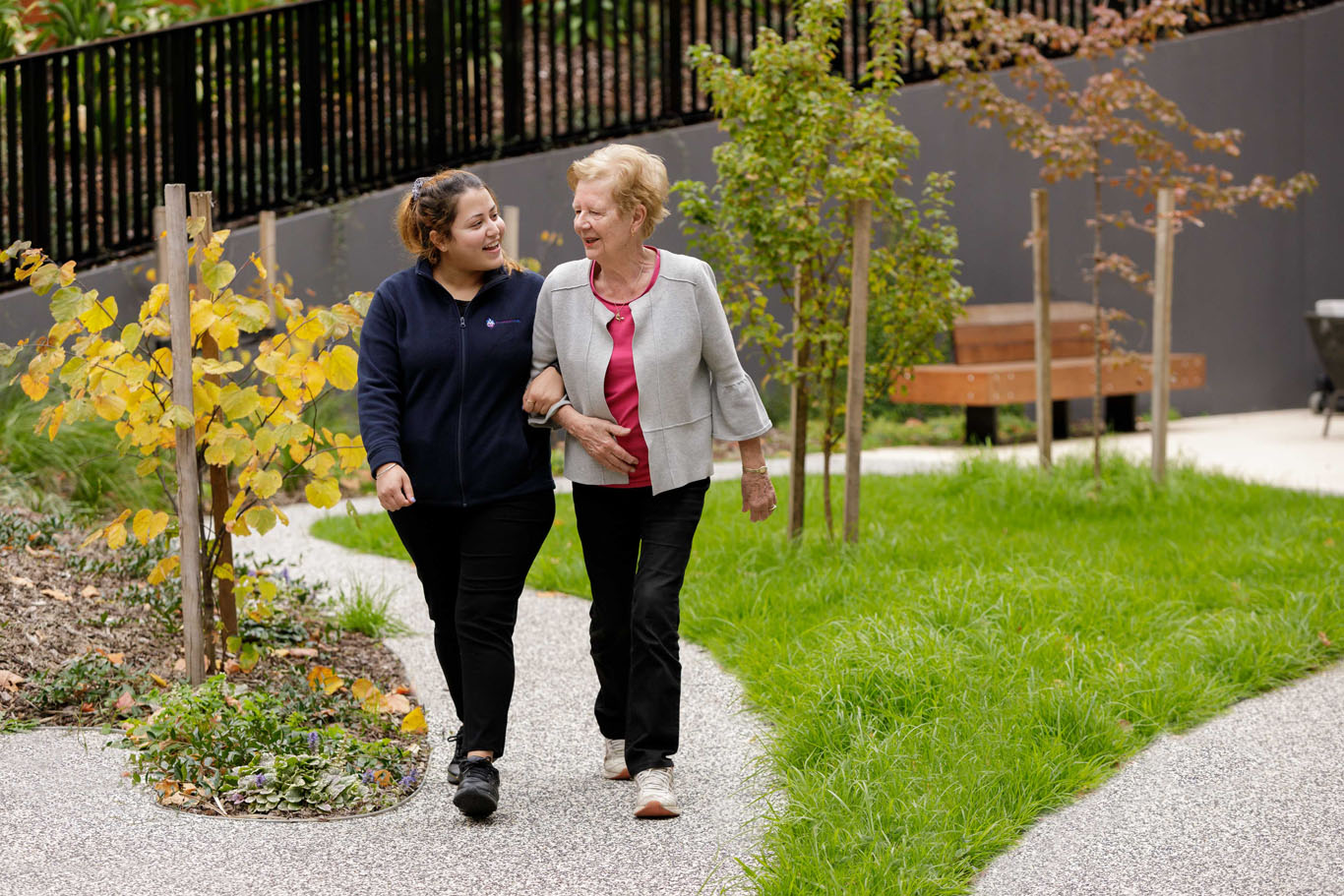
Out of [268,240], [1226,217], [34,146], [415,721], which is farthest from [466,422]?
[1226,217]

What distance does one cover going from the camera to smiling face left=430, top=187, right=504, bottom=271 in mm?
3486

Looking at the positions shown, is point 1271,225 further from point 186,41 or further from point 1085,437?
point 186,41

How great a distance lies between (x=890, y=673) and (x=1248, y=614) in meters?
1.69

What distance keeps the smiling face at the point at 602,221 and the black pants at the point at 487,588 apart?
24.5 inches

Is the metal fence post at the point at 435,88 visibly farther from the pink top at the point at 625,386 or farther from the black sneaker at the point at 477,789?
the black sneaker at the point at 477,789

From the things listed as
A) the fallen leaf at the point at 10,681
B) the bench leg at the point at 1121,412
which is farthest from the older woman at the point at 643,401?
the bench leg at the point at 1121,412

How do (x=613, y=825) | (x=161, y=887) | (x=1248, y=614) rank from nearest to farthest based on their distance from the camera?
(x=161, y=887), (x=613, y=825), (x=1248, y=614)

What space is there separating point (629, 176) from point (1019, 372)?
7.63m

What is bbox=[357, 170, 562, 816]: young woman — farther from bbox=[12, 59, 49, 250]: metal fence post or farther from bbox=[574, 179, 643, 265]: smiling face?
bbox=[12, 59, 49, 250]: metal fence post

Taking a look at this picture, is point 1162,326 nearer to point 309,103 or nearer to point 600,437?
point 600,437

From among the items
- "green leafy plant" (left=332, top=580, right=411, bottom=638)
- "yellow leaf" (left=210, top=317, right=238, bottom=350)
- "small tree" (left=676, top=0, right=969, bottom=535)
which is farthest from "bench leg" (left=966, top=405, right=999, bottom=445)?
"yellow leaf" (left=210, top=317, right=238, bottom=350)

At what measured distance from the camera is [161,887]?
3033 millimetres

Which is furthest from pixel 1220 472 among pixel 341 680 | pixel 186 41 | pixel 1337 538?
pixel 186 41

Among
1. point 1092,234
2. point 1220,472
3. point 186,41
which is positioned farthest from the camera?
point 1092,234
